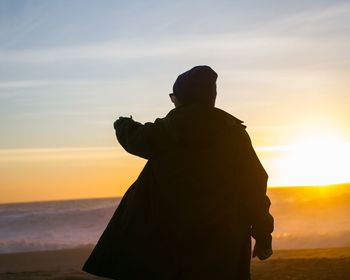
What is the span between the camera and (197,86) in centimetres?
313

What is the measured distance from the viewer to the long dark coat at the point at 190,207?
3.02 meters

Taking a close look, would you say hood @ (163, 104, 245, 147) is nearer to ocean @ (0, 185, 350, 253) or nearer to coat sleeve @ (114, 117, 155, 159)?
coat sleeve @ (114, 117, 155, 159)

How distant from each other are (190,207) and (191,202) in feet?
0.08

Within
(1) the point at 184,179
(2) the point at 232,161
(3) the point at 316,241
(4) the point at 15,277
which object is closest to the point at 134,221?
(1) the point at 184,179

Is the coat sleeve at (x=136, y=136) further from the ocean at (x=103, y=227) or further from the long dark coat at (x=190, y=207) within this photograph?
the ocean at (x=103, y=227)

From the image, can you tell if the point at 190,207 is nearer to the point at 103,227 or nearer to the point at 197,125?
the point at 197,125

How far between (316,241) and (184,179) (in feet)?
59.9

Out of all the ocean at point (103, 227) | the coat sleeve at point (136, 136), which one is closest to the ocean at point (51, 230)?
the ocean at point (103, 227)

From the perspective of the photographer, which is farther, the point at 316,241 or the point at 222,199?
the point at 316,241

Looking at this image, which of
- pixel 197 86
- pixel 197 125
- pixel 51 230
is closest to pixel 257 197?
pixel 197 125

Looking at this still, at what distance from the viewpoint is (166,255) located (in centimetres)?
302

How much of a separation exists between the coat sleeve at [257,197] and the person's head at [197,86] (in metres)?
0.28

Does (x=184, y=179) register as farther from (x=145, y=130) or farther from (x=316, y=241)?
(x=316, y=241)

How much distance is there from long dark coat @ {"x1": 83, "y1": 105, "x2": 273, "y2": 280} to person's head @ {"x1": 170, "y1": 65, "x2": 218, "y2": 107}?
58mm
